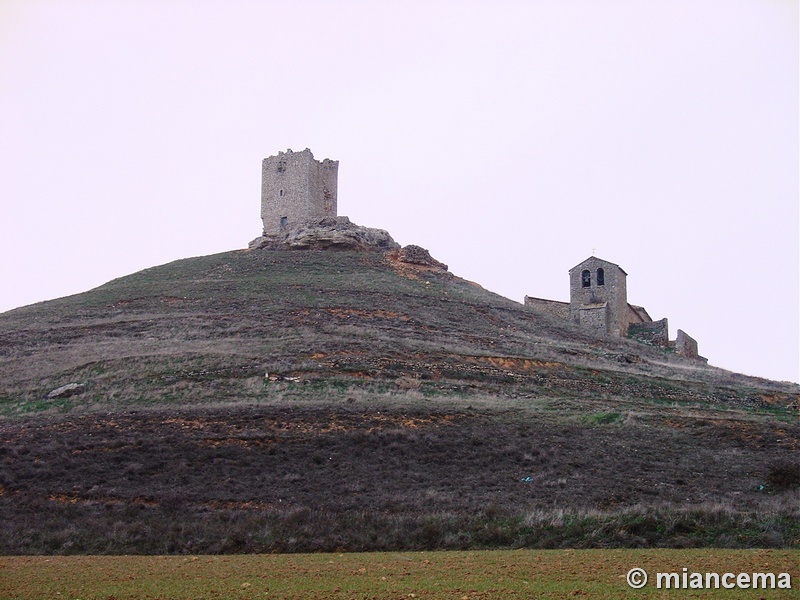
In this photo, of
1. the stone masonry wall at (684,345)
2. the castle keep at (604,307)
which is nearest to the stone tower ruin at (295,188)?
the castle keep at (604,307)

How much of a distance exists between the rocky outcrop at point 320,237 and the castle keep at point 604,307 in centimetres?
1185

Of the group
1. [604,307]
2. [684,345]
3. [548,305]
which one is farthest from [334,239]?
[684,345]

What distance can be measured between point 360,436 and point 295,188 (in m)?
32.7

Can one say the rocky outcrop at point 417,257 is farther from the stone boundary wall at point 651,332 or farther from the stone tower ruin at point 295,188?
the stone boundary wall at point 651,332

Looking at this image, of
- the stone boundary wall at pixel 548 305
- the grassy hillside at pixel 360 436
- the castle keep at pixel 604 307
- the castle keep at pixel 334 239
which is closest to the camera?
the grassy hillside at pixel 360 436

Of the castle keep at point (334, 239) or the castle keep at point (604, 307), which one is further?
the castle keep at point (334, 239)

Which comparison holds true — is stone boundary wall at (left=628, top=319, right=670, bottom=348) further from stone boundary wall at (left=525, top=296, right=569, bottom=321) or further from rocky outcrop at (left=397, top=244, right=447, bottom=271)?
rocky outcrop at (left=397, top=244, right=447, bottom=271)

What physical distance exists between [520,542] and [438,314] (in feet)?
89.5

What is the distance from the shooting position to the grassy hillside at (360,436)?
48.1 ft

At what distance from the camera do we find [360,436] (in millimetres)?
20781

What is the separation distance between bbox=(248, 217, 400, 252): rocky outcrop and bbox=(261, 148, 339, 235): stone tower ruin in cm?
57

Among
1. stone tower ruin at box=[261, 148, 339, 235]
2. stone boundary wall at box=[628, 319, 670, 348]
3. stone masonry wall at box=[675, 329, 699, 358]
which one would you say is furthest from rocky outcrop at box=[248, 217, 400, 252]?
stone masonry wall at box=[675, 329, 699, 358]

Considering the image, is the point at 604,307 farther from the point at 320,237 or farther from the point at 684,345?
the point at 320,237

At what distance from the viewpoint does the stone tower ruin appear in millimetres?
50812
